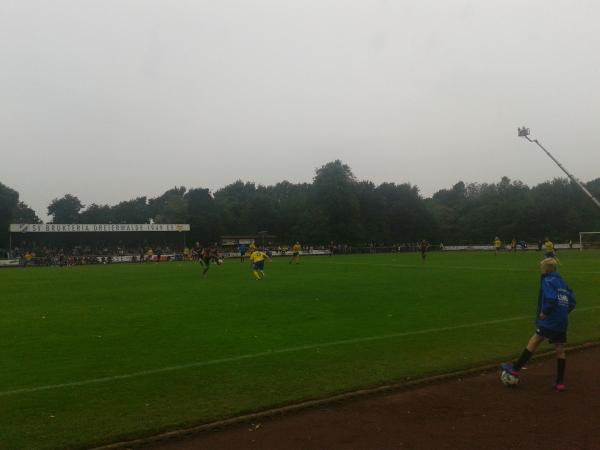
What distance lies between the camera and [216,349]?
9016 millimetres

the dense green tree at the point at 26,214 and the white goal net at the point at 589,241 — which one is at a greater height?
the dense green tree at the point at 26,214

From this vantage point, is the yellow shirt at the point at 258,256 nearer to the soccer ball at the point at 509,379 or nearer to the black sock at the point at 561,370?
the soccer ball at the point at 509,379

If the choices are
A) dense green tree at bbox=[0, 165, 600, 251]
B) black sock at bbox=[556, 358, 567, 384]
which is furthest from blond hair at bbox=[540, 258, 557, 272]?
dense green tree at bbox=[0, 165, 600, 251]

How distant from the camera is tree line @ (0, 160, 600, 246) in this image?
91.2 metres

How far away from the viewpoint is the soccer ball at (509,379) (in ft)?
22.2

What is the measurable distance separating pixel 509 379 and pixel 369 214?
9351 centimetres

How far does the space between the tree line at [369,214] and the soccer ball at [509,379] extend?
266 ft

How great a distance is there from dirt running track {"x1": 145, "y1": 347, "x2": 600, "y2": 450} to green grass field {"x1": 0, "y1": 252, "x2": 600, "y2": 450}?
516mm

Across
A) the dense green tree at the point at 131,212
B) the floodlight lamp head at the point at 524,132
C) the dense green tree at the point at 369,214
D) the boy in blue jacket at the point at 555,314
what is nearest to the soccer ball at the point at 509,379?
the boy in blue jacket at the point at 555,314

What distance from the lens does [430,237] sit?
331ft

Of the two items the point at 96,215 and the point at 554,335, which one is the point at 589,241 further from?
the point at 96,215

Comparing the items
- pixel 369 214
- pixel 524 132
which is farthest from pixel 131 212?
pixel 524 132

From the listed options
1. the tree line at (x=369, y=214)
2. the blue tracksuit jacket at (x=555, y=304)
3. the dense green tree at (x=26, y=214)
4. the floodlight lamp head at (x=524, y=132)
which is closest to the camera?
the blue tracksuit jacket at (x=555, y=304)

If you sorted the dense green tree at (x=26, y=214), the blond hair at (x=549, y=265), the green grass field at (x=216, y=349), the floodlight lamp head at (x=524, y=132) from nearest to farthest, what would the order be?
1. the green grass field at (x=216, y=349)
2. the blond hair at (x=549, y=265)
3. the floodlight lamp head at (x=524, y=132)
4. the dense green tree at (x=26, y=214)
